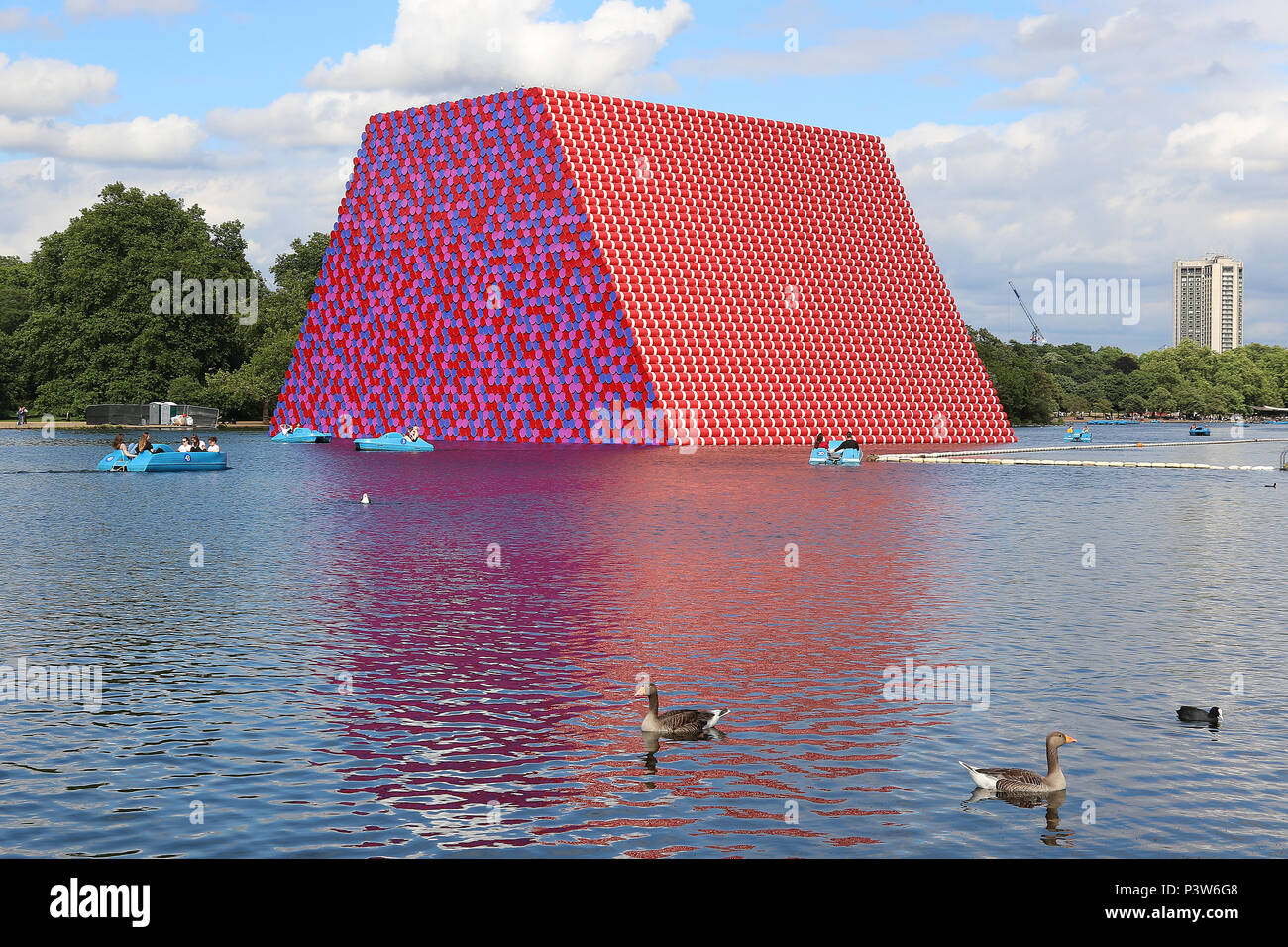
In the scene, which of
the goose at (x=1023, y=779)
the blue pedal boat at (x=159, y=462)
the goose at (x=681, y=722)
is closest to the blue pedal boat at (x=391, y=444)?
the blue pedal boat at (x=159, y=462)

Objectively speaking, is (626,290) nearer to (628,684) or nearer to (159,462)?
(159,462)

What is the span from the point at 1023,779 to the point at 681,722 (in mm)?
3123

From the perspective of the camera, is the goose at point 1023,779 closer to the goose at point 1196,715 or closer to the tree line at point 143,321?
the goose at point 1196,715

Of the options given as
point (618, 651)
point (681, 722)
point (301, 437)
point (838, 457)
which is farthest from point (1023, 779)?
point (301, 437)

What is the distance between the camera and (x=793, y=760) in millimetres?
11969

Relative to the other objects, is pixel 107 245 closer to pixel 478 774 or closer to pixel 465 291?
pixel 465 291

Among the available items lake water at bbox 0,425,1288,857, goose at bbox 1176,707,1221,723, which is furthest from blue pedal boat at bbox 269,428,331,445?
goose at bbox 1176,707,1221,723

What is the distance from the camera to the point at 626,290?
274 ft

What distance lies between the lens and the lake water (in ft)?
34.0

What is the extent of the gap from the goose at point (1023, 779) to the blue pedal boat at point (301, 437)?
8359 centimetres

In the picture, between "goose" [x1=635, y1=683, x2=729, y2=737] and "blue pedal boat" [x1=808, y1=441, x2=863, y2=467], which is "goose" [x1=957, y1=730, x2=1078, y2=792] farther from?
"blue pedal boat" [x1=808, y1=441, x2=863, y2=467]

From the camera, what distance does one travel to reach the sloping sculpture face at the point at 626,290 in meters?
84.1

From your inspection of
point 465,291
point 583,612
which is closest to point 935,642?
point 583,612
